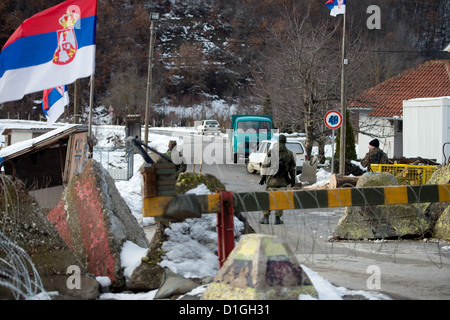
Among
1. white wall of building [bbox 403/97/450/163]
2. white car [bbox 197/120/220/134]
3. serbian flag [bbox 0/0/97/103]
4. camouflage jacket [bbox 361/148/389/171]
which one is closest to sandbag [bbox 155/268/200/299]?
serbian flag [bbox 0/0/97/103]

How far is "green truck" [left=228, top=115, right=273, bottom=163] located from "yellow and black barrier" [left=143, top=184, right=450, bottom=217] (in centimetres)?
2544

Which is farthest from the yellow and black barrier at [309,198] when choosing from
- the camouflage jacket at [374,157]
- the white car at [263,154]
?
the white car at [263,154]

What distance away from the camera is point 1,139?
1932 inches

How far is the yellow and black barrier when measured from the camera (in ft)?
18.4

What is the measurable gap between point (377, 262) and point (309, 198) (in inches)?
104

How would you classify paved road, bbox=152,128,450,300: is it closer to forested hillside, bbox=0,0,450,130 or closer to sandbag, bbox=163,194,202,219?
sandbag, bbox=163,194,202,219

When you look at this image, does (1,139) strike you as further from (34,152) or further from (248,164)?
(34,152)

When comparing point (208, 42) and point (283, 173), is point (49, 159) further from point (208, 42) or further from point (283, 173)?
point (208, 42)

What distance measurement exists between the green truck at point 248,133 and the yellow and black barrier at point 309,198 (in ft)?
83.5

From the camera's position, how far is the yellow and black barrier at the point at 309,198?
561 cm

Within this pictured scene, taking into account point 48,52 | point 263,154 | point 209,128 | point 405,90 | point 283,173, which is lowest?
point 283,173

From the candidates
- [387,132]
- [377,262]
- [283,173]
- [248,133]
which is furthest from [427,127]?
[377,262]

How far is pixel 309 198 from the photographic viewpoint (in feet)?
19.3

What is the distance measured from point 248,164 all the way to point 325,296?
22375mm
